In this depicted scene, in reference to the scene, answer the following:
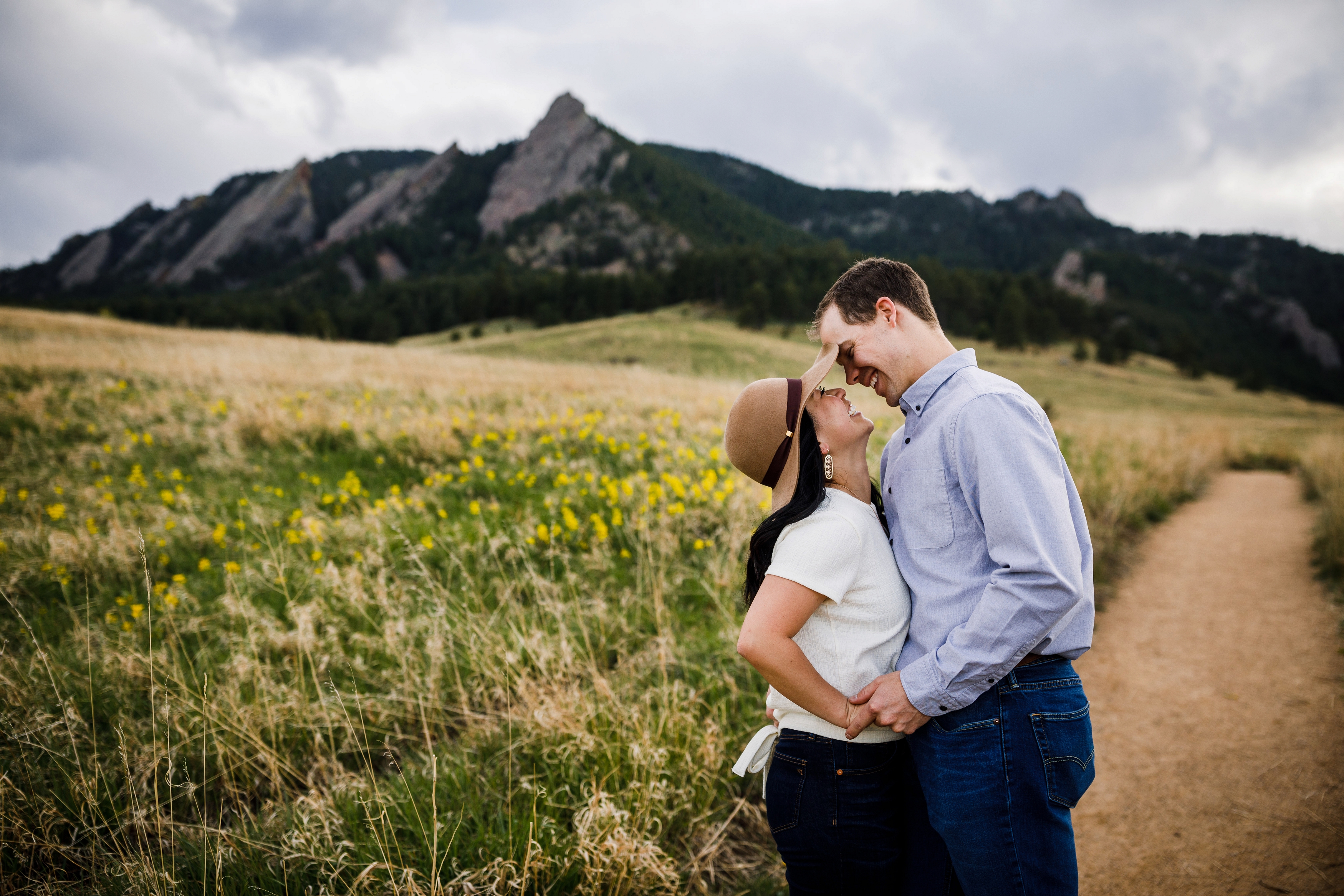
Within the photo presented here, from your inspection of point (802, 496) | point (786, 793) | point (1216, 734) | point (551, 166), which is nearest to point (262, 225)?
point (551, 166)

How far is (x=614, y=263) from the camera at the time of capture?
377 ft

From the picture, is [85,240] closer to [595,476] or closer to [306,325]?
[306,325]

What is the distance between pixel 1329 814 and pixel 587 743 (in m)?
3.75

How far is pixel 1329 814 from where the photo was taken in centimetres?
302

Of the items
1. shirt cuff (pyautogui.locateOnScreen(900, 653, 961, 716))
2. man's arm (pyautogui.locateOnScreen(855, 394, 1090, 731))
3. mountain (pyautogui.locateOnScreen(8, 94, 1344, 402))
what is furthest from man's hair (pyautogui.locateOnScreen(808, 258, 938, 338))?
mountain (pyautogui.locateOnScreen(8, 94, 1344, 402))

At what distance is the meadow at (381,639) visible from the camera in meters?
2.32

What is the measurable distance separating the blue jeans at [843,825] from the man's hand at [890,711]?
12 cm

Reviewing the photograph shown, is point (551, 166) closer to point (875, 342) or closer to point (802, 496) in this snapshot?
point (875, 342)

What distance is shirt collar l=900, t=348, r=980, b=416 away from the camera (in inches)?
66.4

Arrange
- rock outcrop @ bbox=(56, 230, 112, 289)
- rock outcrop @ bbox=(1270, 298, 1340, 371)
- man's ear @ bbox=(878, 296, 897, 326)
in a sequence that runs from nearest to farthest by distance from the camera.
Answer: man's ear @ bbox=(878, 296, 897, 326) < rock outcrop @ bbox=(1270, 298, 1340, 371) < rock outcrop @ bbox=(56, 230, 112, 289)

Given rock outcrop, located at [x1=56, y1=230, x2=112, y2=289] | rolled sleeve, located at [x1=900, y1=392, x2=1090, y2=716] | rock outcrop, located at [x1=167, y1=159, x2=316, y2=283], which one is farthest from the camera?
rock outcrop, located at [x1=56, y1=230, x2=112, y2=289]

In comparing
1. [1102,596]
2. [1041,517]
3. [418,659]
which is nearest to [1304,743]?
[1102,596]

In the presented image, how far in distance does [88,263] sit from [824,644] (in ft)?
809

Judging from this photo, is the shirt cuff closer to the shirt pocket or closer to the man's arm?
the man's arm
